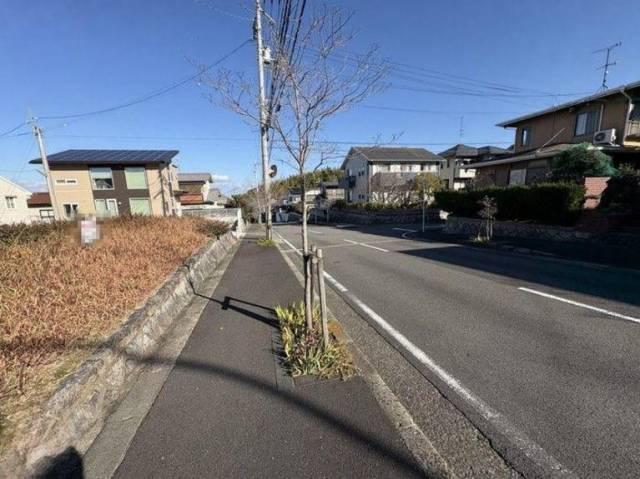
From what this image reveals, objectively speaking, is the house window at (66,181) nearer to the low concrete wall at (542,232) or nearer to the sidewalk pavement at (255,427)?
the sidewalk pavement at (255,427)

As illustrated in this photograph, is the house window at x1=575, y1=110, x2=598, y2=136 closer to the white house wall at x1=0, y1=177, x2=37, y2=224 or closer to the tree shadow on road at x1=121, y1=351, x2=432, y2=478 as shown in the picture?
the tree shadow on road at x1=121, y1=351, x2=432, y2=478

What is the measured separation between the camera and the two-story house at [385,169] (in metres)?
32.8

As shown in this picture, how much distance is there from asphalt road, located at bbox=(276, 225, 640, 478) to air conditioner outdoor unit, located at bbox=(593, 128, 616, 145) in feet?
44.5

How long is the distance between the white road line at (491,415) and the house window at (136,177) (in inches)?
1095

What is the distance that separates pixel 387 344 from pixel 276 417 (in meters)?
1.85

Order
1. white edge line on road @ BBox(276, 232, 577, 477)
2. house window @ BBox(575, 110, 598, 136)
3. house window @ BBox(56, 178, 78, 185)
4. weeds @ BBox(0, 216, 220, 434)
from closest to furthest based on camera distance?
white edge line on road @ BBox(276, 232, 577, 477) < weeds @ BBox(0, 216, 220, 434) < house window @ BBox(575, 110, 598, 136) < house window @ BBox(56, 178, 78, 185)

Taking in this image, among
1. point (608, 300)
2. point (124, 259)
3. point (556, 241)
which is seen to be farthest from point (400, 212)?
point (124, 259)

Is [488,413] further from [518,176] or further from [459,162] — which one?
[459,162]

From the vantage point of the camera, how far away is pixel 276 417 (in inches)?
102

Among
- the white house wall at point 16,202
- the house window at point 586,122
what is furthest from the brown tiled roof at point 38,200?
the house window at point 586,122

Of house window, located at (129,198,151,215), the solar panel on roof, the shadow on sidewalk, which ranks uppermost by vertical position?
the solar panel on roof

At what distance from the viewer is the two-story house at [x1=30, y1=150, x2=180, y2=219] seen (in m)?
24.7

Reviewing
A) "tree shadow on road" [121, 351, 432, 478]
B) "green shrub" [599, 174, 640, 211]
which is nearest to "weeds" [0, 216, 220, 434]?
Result: "tree shadow on road" [121, 351, 432, 478]

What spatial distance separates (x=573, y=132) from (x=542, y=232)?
11.9 m
